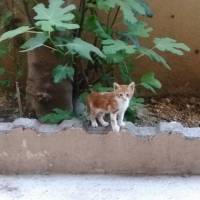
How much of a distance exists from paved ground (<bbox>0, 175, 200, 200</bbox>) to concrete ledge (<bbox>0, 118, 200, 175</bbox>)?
1.8 inches

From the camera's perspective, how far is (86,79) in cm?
316

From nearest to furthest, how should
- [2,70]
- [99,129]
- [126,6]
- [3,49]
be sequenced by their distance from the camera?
1. [99,129]
2. [126,6]
3. [3,49]
4. [2,70]

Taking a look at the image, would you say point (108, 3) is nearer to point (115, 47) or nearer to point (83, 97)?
point (115, 47)

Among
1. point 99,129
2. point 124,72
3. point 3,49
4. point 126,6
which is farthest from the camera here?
point 3,49

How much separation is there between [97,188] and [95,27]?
85cm

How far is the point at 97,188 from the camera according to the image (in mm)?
2562

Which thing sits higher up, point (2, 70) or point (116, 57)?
point (116, 57)

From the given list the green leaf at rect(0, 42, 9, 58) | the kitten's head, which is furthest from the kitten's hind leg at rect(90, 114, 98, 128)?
the green leaf at rect(0, 42, 9, 58)

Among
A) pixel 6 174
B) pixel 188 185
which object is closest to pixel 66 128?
Answer: pixel 6 174

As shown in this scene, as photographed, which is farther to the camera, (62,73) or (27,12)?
(27,12)

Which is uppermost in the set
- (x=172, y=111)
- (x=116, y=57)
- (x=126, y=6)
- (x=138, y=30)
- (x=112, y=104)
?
(x=126, y=6)

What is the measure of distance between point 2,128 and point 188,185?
85cm

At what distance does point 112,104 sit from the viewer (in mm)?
2574

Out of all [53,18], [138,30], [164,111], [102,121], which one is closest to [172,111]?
[164,111]
